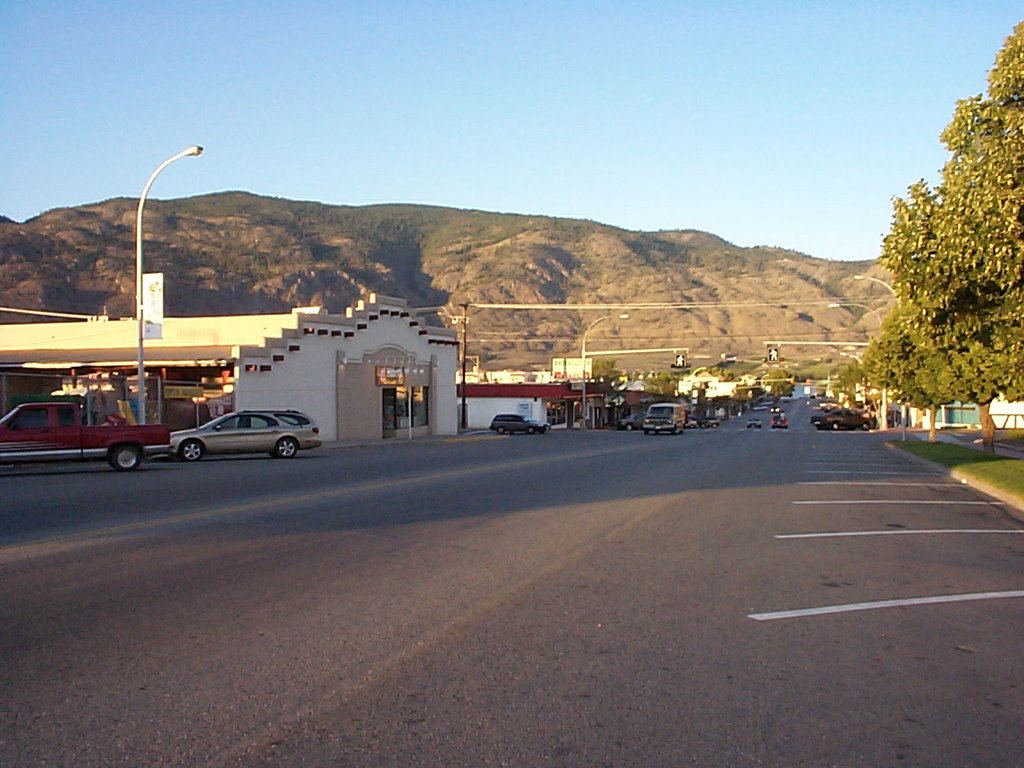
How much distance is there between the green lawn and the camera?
24.1 meters

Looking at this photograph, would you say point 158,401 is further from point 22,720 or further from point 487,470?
point 22,720

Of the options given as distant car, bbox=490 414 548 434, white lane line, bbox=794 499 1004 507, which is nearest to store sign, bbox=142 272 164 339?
white lane line, bbox=794 499 1004 507

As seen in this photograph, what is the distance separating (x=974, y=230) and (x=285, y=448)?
957 inches

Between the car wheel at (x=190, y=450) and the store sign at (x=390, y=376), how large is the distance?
850 inches

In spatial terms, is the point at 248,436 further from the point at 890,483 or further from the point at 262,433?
the point at 890,483

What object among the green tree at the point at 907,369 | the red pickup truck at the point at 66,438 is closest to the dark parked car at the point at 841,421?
the green tree at the point at 907,369

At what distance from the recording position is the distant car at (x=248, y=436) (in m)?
33.5

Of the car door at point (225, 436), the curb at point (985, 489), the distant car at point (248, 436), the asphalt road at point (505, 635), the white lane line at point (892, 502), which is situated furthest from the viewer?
the car door at point (225, 436)

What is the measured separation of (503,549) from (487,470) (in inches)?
574

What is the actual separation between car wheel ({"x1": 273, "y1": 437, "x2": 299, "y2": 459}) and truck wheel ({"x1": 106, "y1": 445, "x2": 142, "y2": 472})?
25.7 ft

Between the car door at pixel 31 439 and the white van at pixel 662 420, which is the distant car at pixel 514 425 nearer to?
the white van at pixel 662 420

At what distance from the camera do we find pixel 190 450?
33.5m

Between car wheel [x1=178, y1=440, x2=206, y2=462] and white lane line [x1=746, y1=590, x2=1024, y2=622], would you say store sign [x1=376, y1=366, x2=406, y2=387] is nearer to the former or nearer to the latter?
car wheel [x1=178, y1=440, x2=206, y2=462]

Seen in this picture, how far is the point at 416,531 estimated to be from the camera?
50.4ft
